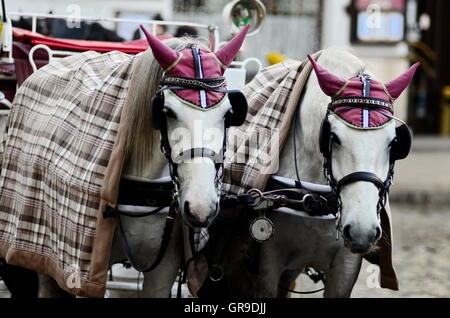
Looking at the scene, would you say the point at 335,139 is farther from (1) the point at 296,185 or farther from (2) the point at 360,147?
(1) the point at 296,185

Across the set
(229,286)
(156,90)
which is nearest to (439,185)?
(229,286)

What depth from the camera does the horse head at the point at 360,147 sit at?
337 cm

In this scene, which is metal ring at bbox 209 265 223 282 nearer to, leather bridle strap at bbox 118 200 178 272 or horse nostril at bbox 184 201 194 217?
leather bridle strap at bbox 118 200 178 272

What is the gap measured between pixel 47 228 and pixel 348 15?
39.2ft

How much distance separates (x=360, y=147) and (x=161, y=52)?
3.03 feet

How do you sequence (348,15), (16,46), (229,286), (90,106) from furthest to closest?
(348,15)
(16,46)
(229,286)
(90,106)

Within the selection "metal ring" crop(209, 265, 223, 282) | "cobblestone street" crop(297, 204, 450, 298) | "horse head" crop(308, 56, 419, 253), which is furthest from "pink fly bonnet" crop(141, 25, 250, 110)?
"cobblestone street" crop(297, 204, 450, 298)

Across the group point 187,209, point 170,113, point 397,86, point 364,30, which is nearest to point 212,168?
point 187,209

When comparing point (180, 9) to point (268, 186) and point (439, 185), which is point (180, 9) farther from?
point (268, 186)

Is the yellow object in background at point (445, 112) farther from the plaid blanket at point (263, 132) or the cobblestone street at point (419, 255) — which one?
the plaid blanket at point (263, 132)

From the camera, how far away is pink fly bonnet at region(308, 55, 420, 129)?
346 centimetres

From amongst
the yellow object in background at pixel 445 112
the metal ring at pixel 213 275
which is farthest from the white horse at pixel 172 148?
the yellow object in background at pixel 445 112

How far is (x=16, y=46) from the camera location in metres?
4.86

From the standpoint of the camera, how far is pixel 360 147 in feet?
11.2
